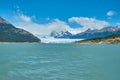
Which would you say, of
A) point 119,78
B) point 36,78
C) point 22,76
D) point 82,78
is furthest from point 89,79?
point 22,76

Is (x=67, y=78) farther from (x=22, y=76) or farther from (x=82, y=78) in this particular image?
(x=22, y=76)

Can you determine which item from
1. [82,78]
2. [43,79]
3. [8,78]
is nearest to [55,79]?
[43,79]

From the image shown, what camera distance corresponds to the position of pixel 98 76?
60.8 metres

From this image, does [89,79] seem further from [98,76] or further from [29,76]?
[29,76]

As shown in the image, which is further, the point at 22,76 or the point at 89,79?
the point at 22,76

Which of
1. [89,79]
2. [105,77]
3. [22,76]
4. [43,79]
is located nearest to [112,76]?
[105,77]

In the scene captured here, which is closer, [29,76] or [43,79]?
[43,79]

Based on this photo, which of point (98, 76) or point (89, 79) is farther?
point (98, 76)

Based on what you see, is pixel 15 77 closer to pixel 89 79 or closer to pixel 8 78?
pixel 8 78

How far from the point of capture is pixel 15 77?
59.6 m

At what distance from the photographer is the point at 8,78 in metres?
58.5

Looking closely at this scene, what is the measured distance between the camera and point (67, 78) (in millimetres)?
58344

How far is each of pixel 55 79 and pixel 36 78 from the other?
449 centimetres

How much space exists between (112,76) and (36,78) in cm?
1715
